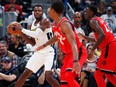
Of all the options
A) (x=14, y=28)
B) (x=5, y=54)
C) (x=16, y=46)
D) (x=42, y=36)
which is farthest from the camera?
(x=16, y=46)

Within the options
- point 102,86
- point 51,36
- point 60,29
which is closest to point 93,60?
point 51,36

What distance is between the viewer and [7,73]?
9.46 meters

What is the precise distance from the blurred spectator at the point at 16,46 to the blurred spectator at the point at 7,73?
1471 mm

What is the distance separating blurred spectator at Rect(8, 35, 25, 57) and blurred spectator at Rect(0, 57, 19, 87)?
147 centimetres

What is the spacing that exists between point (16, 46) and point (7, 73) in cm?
191

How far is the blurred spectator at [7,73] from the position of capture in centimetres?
929

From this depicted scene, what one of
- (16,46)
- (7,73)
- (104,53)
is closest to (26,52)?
(16,46)

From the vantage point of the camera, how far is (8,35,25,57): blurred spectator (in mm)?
11203

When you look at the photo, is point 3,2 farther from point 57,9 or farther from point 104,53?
point 57,9

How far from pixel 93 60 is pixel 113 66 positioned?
6.68 feet

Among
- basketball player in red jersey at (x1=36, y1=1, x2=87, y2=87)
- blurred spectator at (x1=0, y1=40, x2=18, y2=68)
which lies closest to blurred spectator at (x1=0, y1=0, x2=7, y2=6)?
blurred spectator at (x1=0, y1=40, x2=18, y2=68)

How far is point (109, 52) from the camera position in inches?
312

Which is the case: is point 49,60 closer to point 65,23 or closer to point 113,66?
point 113,66

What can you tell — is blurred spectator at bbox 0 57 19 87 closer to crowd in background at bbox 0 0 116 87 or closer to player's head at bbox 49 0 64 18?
crowd in background at bbox 0 0 116 87
